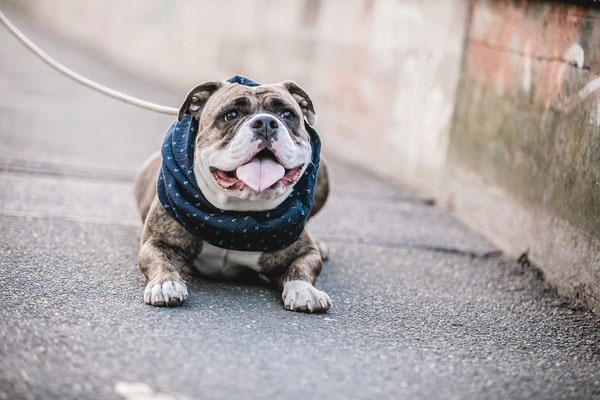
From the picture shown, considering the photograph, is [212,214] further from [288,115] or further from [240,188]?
[288,115]

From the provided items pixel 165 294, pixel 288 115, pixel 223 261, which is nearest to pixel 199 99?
pixel 288 115

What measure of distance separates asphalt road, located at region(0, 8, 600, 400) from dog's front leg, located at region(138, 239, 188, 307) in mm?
61

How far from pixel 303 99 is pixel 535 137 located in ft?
5.43

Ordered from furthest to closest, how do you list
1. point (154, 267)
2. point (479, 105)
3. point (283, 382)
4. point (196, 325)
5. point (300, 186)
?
point (479, 105) < point (300, 186) < point (154, 267) < point (196, 325) < point (283, 382)

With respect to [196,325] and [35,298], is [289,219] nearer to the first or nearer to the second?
[196,325]

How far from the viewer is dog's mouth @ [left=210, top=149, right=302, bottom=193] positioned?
11.8ft

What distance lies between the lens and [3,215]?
15.8ft

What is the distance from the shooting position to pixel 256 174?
362 cm

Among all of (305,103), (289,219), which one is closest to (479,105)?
(305,103)

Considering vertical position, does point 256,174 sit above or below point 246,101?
below

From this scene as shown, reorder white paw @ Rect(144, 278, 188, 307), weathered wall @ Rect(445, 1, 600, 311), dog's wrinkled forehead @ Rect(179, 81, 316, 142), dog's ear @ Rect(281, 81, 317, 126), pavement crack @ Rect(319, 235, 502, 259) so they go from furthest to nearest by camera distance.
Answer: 1. pavement crack @ Rect(319, 235, 502, 259)
2. weathered wall @ Rect(445, 1, 600, 311)
3. dog's ear @ Rect(281, 81, 317, 126)
4. dog's wrinkled forehead @ Rect(179, 81, 316, 142)
5. white paw @ Rect(144, 278, 188, 307)

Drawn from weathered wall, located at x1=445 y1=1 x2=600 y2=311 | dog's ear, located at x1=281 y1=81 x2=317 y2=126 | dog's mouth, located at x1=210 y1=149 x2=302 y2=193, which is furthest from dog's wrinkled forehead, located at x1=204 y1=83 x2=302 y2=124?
weathered wall, located at x1=445 y1=1 x2=600 y2=311

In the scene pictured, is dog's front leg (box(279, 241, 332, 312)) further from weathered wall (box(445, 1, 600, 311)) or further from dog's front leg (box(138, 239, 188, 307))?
weathered wall (box(445, 1, 600, 311))

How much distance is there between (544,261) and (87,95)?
7879mm
